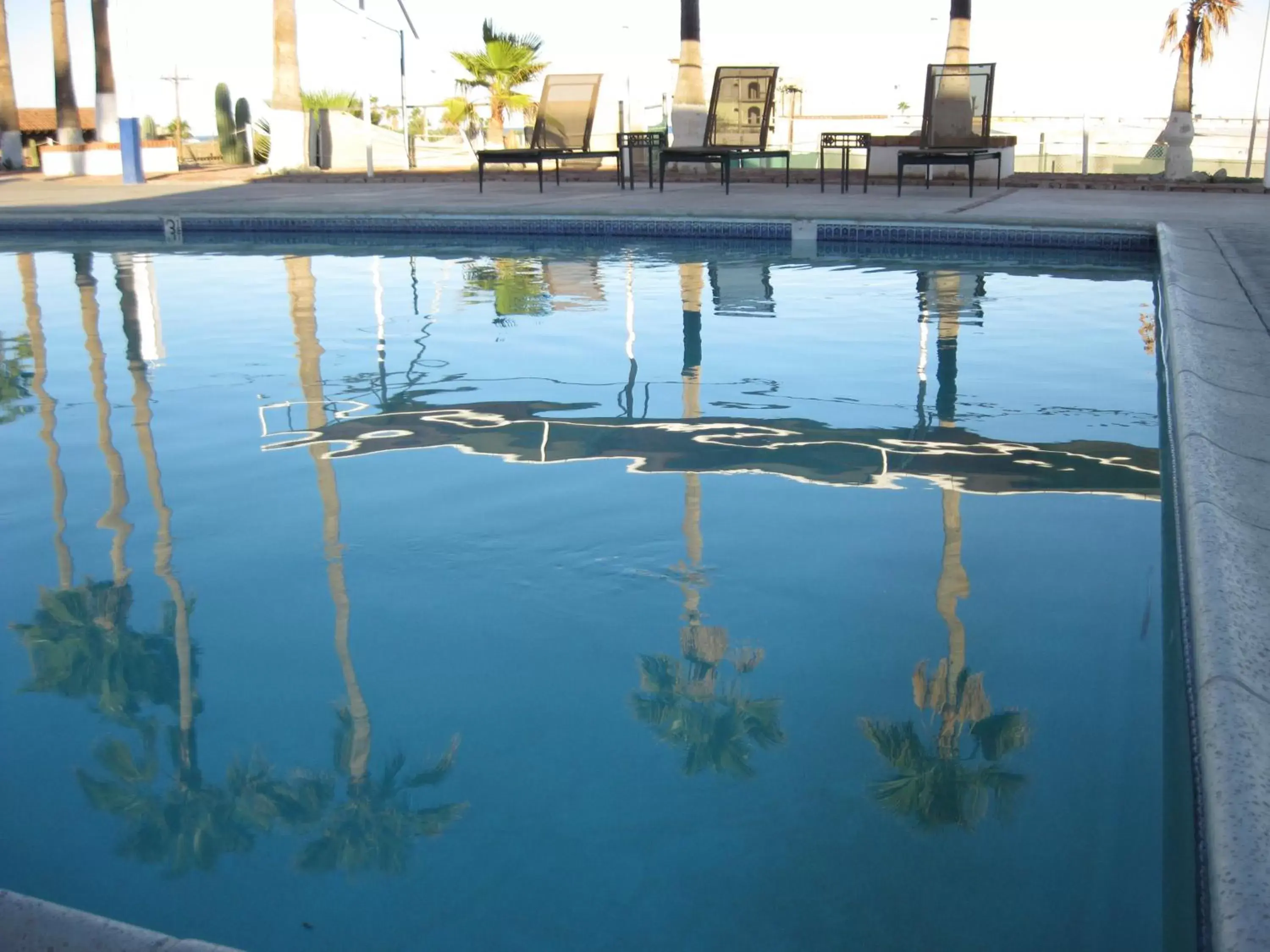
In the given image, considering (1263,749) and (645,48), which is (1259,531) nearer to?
(1263,749)

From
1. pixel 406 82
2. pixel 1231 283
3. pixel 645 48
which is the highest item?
pixel 645 48

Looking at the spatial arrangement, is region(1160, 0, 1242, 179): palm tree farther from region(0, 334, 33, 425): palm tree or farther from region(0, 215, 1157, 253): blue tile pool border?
region(0, 334, 33, 425): palm tree

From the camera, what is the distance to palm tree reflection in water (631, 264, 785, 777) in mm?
1752

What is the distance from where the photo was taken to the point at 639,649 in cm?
207

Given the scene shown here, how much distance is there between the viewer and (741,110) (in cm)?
1014

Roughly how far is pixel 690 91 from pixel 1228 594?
12052 millimetres

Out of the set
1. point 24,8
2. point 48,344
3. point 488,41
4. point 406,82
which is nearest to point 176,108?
point 24,8

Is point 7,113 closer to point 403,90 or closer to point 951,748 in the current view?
point 403,90

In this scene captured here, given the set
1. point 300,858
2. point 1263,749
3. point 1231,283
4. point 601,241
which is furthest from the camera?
point 601,241

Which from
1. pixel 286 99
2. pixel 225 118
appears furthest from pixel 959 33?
pixel 225 118

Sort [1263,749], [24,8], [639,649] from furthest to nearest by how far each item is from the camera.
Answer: [24,8], [639,649], [1263,749]

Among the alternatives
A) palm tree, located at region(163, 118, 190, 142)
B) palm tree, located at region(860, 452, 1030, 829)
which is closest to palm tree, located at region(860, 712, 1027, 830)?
palm tree, located at region(860, 452, 1030, 829)

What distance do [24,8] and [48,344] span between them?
24876mm

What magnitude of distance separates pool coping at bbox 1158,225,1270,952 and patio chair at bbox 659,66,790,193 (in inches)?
267
